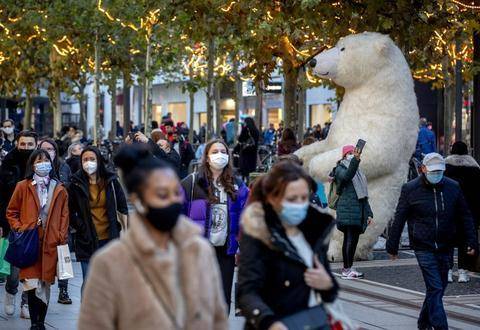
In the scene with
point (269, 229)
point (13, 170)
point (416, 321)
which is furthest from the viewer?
point (13, 170)

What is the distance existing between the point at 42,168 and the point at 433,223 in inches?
138

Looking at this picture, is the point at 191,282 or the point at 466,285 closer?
the point at 191,282

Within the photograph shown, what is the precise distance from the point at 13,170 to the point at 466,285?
5415 mm

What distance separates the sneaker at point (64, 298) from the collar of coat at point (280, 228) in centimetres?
709

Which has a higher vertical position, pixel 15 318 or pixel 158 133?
pixel 158 133

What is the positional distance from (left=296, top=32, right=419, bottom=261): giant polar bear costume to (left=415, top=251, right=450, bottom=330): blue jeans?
5.60 metres

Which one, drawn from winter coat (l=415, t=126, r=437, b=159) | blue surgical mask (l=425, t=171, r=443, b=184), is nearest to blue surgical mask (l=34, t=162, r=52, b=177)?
blue surgical mask (l=425, t=171, r=443, b=184)

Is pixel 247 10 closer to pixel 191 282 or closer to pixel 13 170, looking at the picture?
pixel 13 170

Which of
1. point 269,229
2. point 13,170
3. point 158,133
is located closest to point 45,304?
point 13,170

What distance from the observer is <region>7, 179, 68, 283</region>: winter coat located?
11781 mm

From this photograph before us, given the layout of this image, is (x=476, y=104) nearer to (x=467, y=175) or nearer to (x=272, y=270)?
(x=467, y=175)

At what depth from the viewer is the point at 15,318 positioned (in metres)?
12.8

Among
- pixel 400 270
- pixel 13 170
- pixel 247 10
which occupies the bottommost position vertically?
pixel 400 270

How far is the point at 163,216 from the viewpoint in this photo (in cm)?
530
